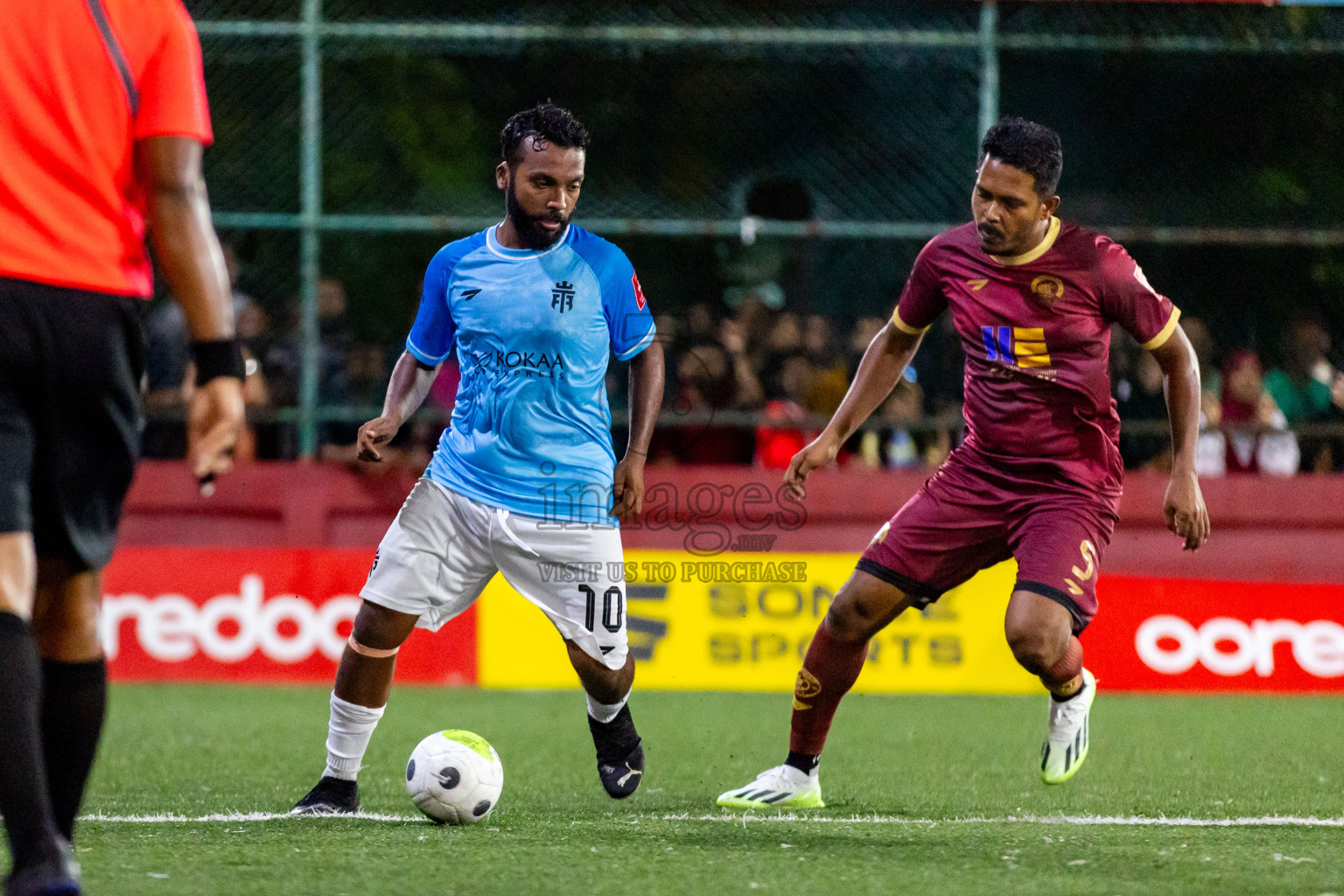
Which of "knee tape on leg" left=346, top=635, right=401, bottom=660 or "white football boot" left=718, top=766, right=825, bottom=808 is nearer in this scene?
"knee tape on leg" left=346, top=635, right=401, bottom=660

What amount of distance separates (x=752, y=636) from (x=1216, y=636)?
295cm

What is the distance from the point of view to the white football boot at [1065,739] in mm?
5562

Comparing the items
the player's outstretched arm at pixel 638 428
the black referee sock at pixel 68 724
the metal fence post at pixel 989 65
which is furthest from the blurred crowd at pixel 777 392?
the black referee sock at pixel 68 724

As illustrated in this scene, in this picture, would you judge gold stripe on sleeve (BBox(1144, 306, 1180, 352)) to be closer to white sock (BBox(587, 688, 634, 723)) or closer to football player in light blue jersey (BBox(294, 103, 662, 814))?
football player in light blue jersey (BBox(294, 103, 662, 814))

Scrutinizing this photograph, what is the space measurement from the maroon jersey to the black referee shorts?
3.04 metres

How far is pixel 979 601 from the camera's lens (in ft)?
35.4

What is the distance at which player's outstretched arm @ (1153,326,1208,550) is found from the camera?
539 centimetres

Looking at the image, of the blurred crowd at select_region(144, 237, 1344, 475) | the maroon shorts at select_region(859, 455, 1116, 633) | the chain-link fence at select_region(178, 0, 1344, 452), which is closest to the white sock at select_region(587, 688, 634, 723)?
the maroon shorts at select_region(859, 455, 1116, 633)

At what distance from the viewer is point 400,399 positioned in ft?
19.4

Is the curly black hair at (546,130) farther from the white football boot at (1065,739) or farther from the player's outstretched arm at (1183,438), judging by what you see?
the white football boot at (1065,739)

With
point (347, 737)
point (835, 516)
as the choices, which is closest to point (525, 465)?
point (347, 737)

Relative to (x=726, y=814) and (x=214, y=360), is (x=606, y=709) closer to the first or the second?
(x=726, y=814)

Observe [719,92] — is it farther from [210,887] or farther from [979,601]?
[210,887]

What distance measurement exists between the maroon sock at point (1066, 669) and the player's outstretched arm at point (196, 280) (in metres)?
2.99
